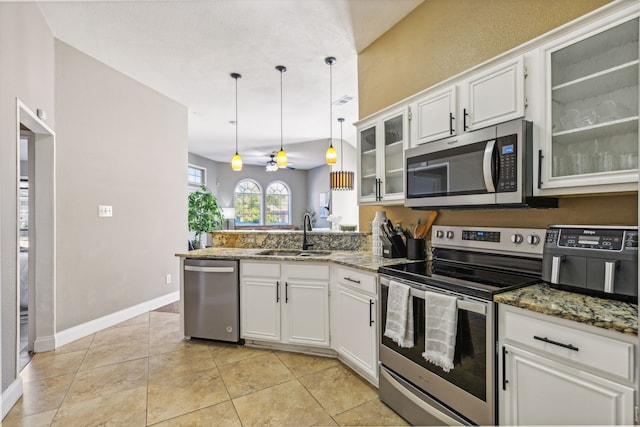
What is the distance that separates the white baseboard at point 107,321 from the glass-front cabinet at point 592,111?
4051 millimetres

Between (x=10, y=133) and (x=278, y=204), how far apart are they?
9051 mm

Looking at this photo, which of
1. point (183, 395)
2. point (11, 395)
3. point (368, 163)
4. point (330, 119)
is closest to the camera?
point (11, 395)

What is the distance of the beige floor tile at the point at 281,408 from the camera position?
1857mm

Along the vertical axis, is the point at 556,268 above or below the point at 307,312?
above

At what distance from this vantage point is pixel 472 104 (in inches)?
76.8

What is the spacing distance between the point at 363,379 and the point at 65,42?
13.4ft

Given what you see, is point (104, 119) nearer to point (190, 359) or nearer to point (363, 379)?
point (190, 359)

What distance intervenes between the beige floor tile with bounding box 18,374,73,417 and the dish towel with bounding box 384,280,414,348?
218cm

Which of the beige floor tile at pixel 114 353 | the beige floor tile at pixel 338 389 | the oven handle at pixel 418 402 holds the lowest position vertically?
the beige floor tile at pixel 114 353

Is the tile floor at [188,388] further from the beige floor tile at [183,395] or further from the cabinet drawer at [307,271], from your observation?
the cabinet drawer at [307,271]

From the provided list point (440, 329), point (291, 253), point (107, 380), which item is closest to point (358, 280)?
point (440, 329)

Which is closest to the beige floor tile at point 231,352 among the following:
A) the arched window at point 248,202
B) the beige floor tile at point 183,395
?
the beige floor tile at point 183,395

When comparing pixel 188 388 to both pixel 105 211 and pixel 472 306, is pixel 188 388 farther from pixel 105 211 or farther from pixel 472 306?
pixel 105 211

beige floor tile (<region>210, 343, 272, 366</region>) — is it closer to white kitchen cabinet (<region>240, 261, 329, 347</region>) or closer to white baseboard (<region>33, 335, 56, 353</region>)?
white kitchen cabinet (<region>240, 261, 329, 347</region>)
